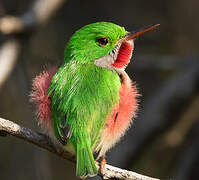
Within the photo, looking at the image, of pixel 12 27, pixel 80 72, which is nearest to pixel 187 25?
pixel 12 27

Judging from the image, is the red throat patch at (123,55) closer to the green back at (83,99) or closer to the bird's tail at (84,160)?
the green back at (83,99)

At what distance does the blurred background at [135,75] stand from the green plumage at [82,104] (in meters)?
1.07

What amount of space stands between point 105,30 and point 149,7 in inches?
106

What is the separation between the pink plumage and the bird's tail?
28 cm

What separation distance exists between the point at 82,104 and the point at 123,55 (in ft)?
2.05

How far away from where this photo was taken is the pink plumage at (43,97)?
3.10 metres

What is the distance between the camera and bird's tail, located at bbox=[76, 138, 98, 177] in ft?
9.30

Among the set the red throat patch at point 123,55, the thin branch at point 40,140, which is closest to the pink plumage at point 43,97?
the thin branch at point 40,140

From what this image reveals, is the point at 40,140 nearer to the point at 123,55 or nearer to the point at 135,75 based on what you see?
the point at 123,55

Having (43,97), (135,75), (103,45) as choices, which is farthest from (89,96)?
(135,75)

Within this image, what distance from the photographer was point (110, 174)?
9.44 ft

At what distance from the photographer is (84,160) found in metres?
2.85

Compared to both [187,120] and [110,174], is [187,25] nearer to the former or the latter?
[187,120]

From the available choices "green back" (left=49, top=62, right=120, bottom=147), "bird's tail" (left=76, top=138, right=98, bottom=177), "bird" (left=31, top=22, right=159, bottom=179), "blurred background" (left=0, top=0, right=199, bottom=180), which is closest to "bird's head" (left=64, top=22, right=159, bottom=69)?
"bird" (left=31, top=22, right=159, bottom=179)
